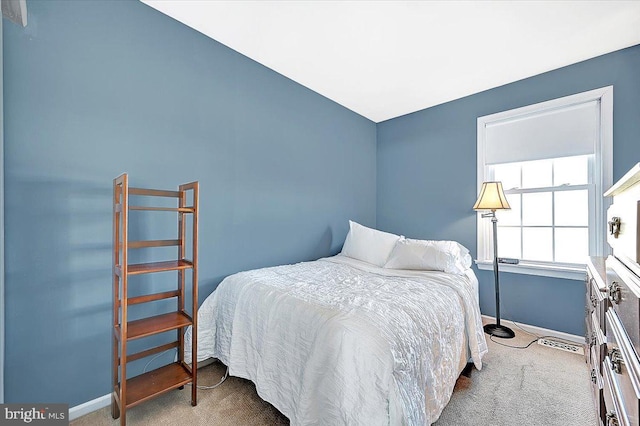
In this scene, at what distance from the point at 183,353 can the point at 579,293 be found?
10.9 feet

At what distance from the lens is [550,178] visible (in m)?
2.69

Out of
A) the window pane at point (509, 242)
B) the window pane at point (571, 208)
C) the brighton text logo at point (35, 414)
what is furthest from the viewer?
the window pane at point (509, 242)

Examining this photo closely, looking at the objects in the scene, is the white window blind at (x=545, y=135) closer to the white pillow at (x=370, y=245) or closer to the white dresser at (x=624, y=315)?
the white pillow at (x=370, y=245)

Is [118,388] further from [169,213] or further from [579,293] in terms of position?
[579,293]

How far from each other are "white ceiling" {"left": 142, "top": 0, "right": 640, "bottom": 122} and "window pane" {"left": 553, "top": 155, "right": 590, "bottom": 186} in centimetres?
88

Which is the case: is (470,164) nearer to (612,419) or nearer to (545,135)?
(545,135)

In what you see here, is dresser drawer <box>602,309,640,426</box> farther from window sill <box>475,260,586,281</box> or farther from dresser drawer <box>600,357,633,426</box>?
window sill <box>475,260,586,281</box>

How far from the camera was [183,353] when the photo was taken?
182 centimetres

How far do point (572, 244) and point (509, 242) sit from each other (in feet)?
1.64

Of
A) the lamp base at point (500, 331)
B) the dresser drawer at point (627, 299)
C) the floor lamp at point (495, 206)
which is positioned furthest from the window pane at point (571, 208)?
the dresser drawer at point (627, 299)

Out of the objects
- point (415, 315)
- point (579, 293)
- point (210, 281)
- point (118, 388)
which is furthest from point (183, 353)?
point (579, 293)

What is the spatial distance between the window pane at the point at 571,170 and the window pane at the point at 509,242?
2.00 ft

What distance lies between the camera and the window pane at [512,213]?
2885mm

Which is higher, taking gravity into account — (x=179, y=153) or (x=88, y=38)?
(x=88, y=38)
